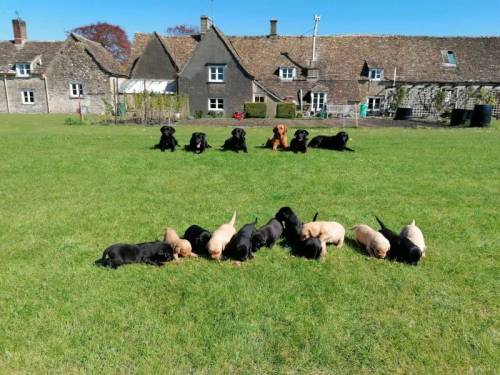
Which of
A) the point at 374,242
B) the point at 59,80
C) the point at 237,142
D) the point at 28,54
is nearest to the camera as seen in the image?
the point at 374,242

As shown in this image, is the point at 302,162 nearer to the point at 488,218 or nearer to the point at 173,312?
the point at 488,218

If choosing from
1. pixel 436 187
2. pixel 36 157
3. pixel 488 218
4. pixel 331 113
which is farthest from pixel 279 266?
pixel 331 113

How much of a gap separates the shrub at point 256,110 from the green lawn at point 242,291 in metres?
28.4

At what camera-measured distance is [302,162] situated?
11227 mm

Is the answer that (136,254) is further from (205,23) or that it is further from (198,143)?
(205,23)

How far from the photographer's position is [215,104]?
39.3 meters

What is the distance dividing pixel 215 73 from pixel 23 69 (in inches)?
901

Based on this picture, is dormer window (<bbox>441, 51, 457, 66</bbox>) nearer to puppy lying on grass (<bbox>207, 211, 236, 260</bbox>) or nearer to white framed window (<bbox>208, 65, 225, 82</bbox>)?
white framed window (<bbox>208, 65, 225, 82</bbox>)

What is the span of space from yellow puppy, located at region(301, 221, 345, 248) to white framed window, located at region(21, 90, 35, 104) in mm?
46520

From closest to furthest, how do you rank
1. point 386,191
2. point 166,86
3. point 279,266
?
point 279,266, point 386,191, point 166,86

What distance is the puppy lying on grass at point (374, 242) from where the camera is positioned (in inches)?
191

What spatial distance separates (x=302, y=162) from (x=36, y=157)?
8.61 meters

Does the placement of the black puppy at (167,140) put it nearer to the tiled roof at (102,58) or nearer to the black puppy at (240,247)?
the black puppy at (240,247)

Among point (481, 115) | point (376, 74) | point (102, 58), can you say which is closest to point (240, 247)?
point (481, 115)
